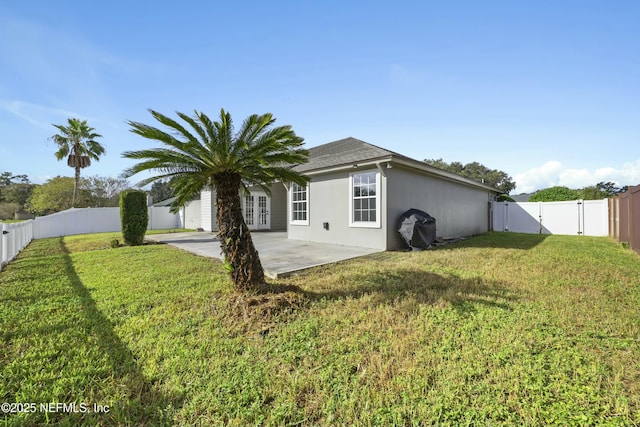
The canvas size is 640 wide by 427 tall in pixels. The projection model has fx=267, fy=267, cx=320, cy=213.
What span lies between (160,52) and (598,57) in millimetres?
12780

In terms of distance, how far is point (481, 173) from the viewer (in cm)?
4172

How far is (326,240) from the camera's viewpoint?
987 centimetres

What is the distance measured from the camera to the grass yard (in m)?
2.04

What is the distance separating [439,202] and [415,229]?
3515 mm

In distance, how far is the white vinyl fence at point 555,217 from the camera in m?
14.6

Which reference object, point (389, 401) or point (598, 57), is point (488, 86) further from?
point (389, 401)

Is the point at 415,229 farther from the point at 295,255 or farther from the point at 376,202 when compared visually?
the point at 295,255

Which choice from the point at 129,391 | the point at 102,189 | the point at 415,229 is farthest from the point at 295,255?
the point at 102,189

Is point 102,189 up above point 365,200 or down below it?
above

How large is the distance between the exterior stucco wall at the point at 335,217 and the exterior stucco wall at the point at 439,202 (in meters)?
0.38

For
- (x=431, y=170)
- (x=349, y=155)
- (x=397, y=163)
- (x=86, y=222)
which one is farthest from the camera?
(x=86, y=222)

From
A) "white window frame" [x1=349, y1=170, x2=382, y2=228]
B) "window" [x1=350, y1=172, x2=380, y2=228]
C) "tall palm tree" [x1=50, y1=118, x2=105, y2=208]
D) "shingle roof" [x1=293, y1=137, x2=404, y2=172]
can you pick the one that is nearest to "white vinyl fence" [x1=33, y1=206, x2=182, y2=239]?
"tall palm tree" [x1=50, y1=118, x2=105, y2=208]

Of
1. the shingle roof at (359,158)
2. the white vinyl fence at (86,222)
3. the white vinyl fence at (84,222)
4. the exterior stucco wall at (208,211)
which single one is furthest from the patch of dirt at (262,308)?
the white vinyl fence at (86,222)

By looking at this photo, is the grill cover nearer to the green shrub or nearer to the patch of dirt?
the patch of dirt
